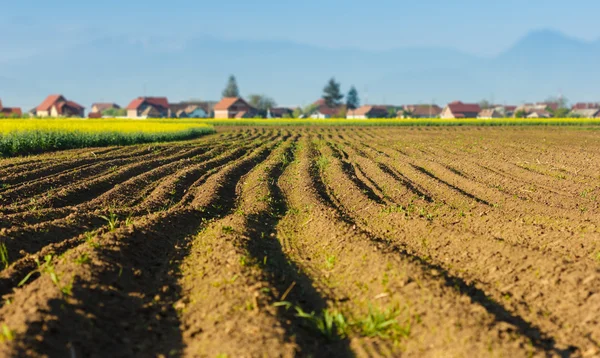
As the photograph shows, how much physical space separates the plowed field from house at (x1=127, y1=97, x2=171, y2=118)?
11266 cm

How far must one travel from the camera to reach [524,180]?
52.9ft

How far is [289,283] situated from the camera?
274 inches

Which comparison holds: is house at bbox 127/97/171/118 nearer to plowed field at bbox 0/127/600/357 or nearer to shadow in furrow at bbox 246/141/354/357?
plowed field at bbox 0/127/600/357

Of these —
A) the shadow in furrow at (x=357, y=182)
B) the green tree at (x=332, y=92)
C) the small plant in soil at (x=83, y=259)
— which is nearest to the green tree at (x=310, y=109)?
the green tree at (x=332, y=92)

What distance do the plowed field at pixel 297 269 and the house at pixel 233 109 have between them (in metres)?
107

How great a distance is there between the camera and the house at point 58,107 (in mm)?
129375

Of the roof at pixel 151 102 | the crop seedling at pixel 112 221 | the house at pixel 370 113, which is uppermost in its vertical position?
the roof at pixel 151 102

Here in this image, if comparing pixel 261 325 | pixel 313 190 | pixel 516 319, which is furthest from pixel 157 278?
pixel 313 190

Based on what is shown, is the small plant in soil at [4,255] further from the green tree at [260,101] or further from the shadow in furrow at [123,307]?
the green tree at [260,101]

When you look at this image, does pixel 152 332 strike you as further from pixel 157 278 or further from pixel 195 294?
pixel 157 278

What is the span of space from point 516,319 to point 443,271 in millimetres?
1479

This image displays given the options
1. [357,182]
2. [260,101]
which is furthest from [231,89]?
[357,182]

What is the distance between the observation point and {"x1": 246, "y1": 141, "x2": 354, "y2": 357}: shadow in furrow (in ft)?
17.3

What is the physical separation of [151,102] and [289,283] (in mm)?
134072
